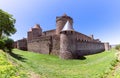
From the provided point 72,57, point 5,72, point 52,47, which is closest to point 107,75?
point 5,72

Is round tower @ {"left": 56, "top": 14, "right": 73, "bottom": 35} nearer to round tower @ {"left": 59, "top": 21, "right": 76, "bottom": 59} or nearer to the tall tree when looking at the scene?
round tower @ {"left": 59, "top": 21, "right": 76, "bottom": 59}

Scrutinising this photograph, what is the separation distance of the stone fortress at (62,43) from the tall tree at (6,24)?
8704mm

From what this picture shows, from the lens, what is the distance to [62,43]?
34219 mm

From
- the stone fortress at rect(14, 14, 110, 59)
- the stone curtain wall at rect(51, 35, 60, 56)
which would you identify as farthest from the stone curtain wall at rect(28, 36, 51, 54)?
the stone curtain wall at rect(51, 35, 60, 56)

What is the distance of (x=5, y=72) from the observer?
1094 cm

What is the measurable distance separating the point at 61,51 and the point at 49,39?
6.64 meters

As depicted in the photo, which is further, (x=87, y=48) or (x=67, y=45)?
(x=87, y=48)

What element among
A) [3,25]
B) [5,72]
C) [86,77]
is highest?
[3,25]

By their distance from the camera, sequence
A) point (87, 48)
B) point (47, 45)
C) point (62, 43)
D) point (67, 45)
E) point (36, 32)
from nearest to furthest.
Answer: point (67, 45) → point (62, 43) → point (47, 45) → point (87, 48) → point (36, 32)

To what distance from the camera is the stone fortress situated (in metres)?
33.8

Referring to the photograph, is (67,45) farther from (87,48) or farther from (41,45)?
(87,48)

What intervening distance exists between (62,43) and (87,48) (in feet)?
35.4

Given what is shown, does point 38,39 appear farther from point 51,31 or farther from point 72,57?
point 51,31

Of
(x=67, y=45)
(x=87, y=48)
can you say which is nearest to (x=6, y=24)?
(x=67, y=45)
